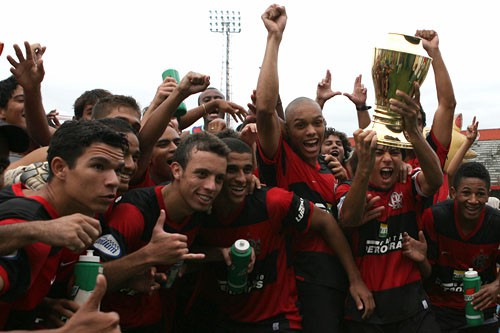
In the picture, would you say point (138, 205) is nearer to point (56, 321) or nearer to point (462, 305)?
point (56, 321)

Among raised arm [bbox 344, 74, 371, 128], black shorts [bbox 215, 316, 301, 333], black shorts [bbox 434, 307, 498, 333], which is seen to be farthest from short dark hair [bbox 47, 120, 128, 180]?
black shorts [bbox 434, 307, 498, 333]

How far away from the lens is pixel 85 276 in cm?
249

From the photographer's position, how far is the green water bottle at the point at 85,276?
2492mm

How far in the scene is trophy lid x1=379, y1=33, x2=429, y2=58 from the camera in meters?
3.18

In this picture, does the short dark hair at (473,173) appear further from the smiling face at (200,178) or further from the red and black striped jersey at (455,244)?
the smiling face at (200,178)

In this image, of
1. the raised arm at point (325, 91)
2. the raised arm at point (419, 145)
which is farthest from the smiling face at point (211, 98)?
the raised arm at point (419, 145)

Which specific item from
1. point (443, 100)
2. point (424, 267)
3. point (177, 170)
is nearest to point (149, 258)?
point (177, 170)

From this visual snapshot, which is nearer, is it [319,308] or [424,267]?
[319,308]

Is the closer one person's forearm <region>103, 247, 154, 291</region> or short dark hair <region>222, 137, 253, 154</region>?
person's forearm <region>103, 247, 154, 291</region>

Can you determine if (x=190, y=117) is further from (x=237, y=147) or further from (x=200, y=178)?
(x=200, y=178)

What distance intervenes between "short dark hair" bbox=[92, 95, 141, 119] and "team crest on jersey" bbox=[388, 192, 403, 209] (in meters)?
2.00

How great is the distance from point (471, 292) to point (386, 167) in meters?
1.30

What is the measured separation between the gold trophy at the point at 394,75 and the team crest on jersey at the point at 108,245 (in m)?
1.67

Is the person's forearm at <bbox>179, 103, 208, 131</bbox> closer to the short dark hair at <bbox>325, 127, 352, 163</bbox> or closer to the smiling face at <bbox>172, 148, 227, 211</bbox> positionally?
the short dark hair at <bbox>325, 127, 352, 163</bbox>
